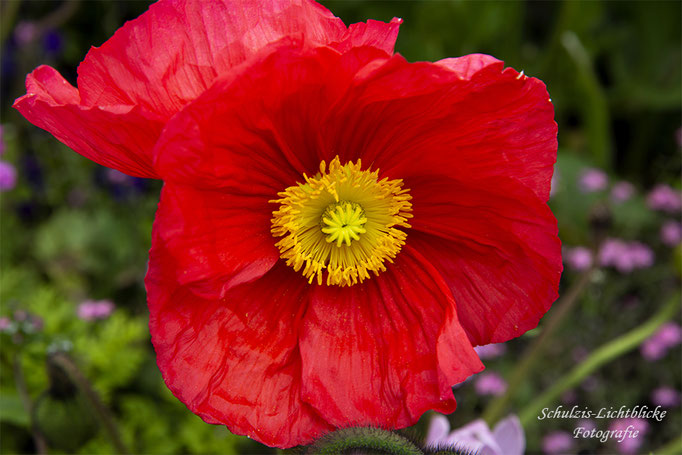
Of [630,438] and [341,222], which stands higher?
[341,222]

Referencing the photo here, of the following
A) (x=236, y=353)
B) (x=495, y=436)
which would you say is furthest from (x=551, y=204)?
(x=236, y=353)

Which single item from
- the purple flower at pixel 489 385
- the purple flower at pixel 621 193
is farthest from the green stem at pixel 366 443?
the purple flower at pixel 621 193

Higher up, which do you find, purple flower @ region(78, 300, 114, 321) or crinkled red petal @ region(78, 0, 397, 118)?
crinkled red petal @ region(78, 0, 397, 118)

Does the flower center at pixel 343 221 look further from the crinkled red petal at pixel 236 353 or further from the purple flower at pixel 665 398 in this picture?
the purple flower at pixel 665 398

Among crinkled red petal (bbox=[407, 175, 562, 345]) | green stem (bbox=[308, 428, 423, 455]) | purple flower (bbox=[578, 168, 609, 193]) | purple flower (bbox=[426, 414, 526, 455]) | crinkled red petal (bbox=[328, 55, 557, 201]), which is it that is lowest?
purple flower (bbox=[578, 168, 609, 193])

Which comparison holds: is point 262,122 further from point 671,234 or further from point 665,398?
point 671,234

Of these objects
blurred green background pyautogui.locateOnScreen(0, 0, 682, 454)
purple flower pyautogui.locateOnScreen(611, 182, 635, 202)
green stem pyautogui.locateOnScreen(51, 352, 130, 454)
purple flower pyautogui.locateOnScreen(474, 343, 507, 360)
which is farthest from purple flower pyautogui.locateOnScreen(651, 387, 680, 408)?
green stem pyautogui.locateOnScreen(51, 352, 130, 454)

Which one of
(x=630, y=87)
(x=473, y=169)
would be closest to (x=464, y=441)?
(x=473, y=169)

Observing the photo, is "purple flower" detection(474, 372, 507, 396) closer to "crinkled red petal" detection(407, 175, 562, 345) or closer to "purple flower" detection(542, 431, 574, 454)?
"purple flower" detection(542, 431, 574, 454)
